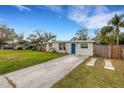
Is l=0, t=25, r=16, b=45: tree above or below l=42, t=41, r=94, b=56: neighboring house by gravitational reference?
above

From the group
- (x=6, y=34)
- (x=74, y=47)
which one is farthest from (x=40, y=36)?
(x=74, y=47)

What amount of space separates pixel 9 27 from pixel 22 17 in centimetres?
980

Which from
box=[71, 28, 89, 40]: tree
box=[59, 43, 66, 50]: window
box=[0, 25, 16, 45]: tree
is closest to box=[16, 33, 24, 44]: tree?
box=[0, 25, 16, 45]: tree

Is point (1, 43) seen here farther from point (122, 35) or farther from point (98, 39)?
point (122, 35)

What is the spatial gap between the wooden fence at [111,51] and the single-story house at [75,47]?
1495 millimetres

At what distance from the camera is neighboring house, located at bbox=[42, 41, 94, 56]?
75.9 ft

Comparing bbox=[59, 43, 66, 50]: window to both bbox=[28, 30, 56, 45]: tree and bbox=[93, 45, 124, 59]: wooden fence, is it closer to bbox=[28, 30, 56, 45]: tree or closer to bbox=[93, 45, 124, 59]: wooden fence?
bbox=[93, 45, 124, 59]: wooden fence

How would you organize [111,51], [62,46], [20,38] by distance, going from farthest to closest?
1. [20,38]
2. [62,46]
3. [111,51]

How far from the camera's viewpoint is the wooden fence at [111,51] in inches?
759

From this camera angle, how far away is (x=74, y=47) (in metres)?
24.1

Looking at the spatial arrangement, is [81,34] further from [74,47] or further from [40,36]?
[74,47]

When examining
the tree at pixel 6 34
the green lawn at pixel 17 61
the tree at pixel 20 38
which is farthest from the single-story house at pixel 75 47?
the tree at pixel 6 34

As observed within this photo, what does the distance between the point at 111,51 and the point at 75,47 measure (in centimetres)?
515
